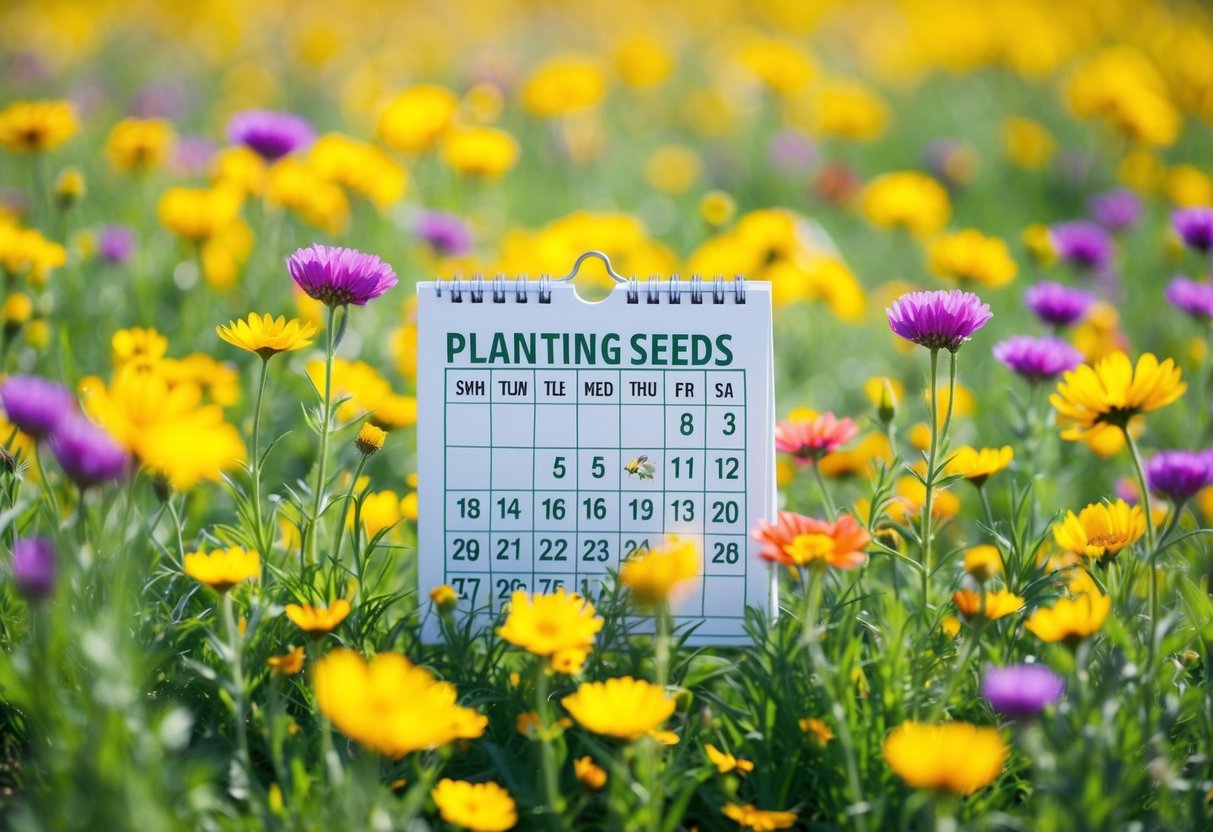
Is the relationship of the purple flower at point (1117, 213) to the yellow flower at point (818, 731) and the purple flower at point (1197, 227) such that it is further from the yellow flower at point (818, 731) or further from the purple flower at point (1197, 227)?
the yellow flower at point (818, 731)

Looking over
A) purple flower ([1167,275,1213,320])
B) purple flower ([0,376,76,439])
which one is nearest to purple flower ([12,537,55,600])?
purple flower ([0,376,76,439])

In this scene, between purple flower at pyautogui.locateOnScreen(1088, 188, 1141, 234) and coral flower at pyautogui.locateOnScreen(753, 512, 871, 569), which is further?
purple flower at pyautogui.locateOnScreen(1088, 188, 1141, 234)

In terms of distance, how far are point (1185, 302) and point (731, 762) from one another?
4.80 ft

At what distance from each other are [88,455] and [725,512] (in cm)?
87

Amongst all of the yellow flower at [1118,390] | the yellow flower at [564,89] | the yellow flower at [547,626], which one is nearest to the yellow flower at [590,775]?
the yellow flower at [547,626]

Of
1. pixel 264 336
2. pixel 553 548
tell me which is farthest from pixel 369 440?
pixel 553 548

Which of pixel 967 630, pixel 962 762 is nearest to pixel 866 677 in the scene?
pixel 967 630

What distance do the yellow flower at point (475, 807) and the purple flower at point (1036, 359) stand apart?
3.61 ft

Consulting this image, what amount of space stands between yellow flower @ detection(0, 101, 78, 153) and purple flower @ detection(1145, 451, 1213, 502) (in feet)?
7.43

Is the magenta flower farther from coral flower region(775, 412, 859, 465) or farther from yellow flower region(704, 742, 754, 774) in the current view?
yellow flower region(704, 742, 754, 774)

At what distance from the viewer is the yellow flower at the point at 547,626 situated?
132 centimetres

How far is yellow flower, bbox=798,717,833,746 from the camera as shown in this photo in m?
1.45

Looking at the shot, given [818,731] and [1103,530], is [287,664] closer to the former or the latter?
[818,731]

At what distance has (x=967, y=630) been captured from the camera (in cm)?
163
